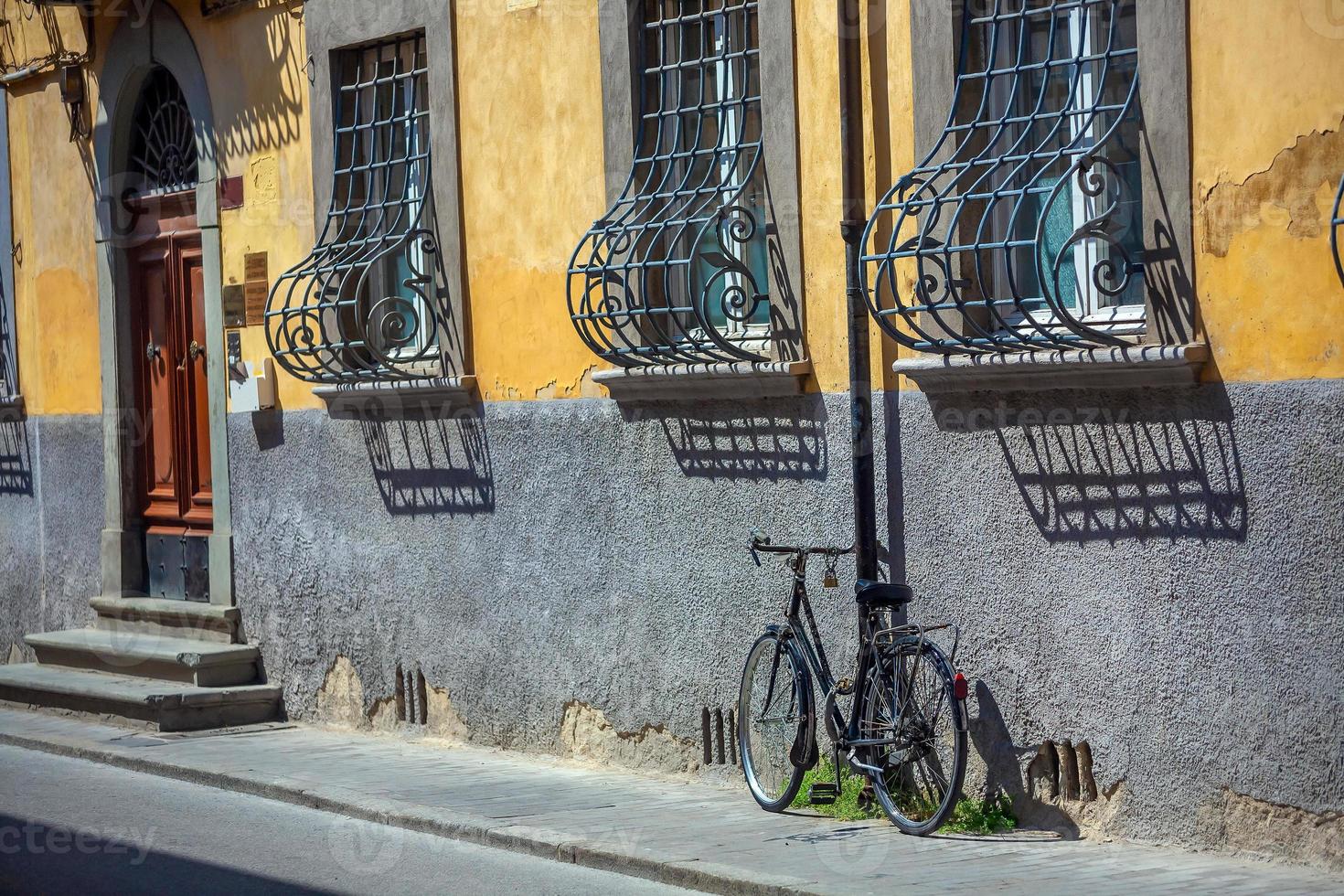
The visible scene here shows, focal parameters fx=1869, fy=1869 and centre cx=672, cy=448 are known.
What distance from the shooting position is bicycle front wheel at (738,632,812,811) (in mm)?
8195

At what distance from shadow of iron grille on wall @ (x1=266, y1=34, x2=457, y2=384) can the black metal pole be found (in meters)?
3.16

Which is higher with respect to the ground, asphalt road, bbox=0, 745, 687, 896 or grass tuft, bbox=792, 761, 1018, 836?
grass tuft, bbox=792, 761, 1018, 836

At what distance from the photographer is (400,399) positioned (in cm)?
1082

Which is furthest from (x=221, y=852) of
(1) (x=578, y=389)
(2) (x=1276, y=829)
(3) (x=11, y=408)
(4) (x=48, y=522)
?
(3) (x=11, y=408)

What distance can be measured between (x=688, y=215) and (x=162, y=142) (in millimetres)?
5479

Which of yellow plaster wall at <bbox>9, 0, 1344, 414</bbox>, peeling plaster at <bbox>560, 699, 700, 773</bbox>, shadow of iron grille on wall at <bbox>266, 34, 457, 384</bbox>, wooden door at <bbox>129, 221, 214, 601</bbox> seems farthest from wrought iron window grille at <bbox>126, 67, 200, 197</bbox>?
peeling plaster at <bbox>560, 699, 700, 773</bbox>

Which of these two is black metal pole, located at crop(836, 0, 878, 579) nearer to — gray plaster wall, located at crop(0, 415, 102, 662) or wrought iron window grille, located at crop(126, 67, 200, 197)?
wrought iron window grille, located at crop(126, 67, 200, 197)

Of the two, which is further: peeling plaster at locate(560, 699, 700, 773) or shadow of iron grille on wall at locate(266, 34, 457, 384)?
shadow of iron grille on wall at locate(266, 34, 457, 384)

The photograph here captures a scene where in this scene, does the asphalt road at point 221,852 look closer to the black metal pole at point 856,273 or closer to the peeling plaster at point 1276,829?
the black metal pole at point 856,273

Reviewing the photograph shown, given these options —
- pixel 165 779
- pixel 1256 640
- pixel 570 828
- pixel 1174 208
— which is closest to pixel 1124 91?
pixel 1174 208

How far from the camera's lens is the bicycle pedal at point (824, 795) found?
8.08 m

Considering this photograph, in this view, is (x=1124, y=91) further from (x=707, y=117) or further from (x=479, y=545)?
(x=479, y=545)

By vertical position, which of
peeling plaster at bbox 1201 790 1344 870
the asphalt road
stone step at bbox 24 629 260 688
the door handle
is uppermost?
the door handle

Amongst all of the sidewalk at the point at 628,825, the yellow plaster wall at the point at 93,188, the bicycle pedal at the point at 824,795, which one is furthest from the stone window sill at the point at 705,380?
the yellow plaster wall at the point at 93,188
